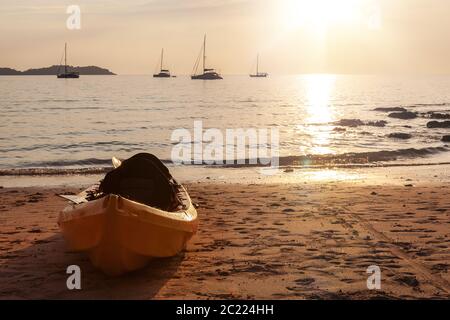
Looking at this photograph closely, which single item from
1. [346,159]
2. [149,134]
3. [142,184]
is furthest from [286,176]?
[149,134]

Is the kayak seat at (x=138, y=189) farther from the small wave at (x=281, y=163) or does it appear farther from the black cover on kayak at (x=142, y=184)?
the small wave at (x=281, y=163)

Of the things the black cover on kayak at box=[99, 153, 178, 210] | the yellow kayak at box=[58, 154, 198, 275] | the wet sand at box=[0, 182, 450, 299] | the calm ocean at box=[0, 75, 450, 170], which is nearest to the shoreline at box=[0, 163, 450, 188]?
the calm ocean at box=[0, 75, 450, 170]

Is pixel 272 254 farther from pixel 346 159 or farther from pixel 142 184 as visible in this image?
pixel 346 159

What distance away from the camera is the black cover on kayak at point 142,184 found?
9.80 m

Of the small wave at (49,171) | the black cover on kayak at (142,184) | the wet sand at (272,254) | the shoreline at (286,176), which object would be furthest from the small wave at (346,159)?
the black cover on kayak at (142,184)

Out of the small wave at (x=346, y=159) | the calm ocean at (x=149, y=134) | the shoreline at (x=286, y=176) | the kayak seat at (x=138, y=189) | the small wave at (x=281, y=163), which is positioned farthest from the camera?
the calm ocean at (x=149, y=134)

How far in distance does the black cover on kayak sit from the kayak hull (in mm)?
1096

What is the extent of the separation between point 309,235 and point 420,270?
2.59 metres

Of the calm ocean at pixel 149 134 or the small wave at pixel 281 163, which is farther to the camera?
the calm ocean at pixel 149 134

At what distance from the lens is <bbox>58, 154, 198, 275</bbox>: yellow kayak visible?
7727mm

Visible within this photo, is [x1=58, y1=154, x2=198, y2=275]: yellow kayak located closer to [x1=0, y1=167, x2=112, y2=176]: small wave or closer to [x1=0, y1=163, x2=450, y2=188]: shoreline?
Answer: [x1=0, y1=163, x2=450, y2=188]: shoreline

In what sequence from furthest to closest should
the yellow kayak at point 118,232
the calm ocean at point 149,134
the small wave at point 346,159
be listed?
the calm ocean at point 149,134 < the small wave at point 346,159 < the yellow kayak at point 118,232

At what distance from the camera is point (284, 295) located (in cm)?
755

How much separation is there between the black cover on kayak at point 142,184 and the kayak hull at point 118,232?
1.10m
